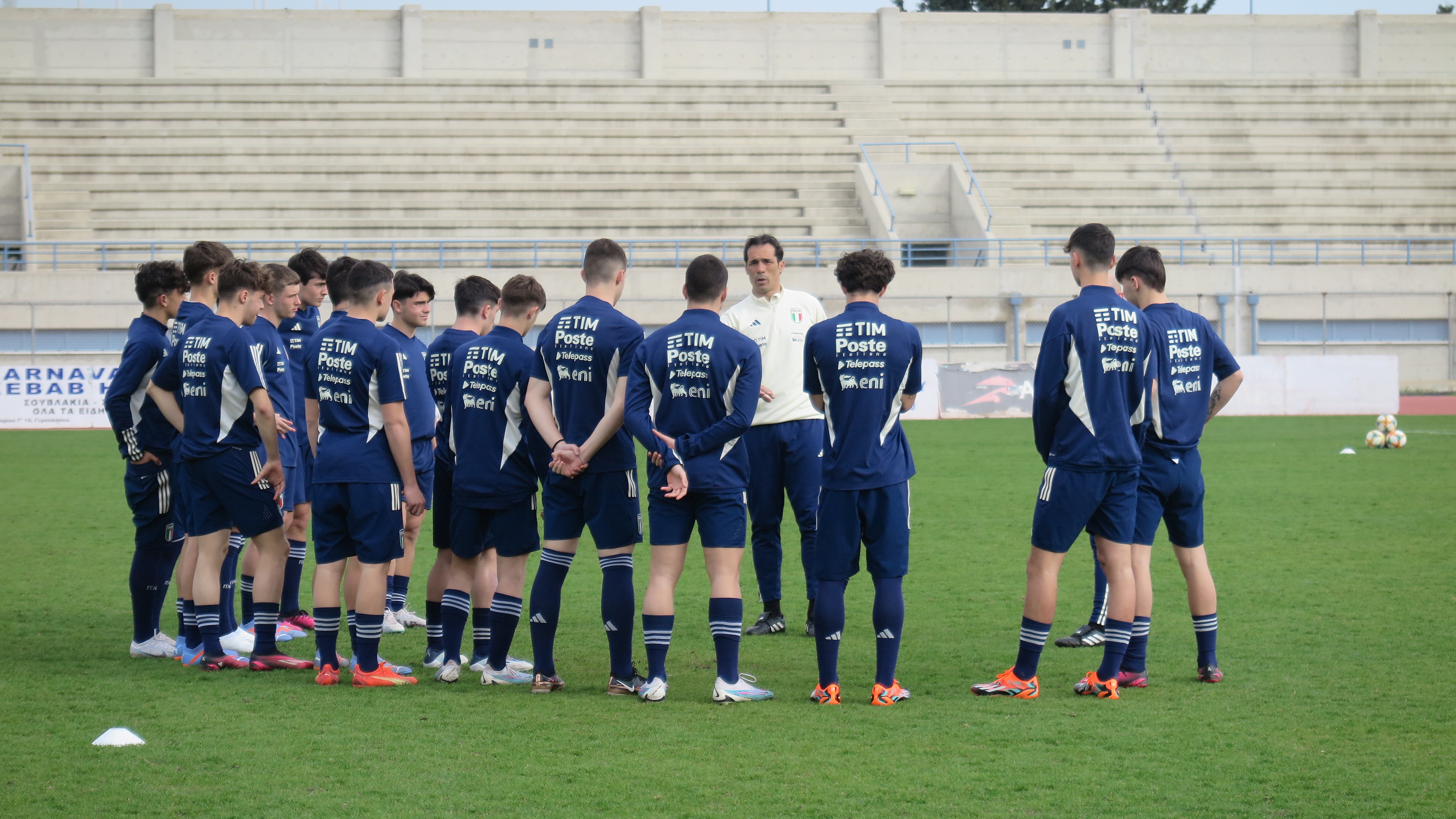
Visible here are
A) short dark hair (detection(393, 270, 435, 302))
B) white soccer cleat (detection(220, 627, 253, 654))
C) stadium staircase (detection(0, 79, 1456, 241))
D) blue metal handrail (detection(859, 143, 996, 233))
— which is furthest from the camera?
stadium staircase (detection(0, 79, 1456, 241))

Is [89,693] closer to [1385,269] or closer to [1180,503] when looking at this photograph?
[1180,503]

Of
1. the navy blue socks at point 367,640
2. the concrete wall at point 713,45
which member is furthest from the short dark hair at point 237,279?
the concrete wall at point 713,45

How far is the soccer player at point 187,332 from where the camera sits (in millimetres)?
6645

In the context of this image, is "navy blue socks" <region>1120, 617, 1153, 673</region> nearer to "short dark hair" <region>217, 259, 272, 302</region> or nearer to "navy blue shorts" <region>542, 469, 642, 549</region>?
"navy blue shorts" <region>542, 469, 642, 549</region>

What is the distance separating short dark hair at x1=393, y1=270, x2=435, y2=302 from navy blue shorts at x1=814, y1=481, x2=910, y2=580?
2533mm

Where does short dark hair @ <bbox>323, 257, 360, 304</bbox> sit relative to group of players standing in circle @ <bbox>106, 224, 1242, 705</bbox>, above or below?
above

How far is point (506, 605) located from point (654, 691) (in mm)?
846

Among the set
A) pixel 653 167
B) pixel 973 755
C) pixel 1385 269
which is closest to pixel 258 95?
pixel 653 167

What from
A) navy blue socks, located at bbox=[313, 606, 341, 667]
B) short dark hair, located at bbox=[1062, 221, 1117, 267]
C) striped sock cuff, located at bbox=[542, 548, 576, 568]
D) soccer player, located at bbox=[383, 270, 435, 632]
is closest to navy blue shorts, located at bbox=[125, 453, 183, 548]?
soccer player, located at bbox=[383, 270, 435, 632]

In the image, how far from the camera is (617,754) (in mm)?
4918

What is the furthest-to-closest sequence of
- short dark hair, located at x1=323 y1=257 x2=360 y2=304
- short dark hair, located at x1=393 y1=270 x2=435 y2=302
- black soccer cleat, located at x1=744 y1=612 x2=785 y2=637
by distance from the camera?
black soccer cleat, located at x1=744 y1=612 x2=785 y2=637, short dark hair, located at x1=393 y1=270 x2=435 y2=302, short dark hair, located at x1=323 y1=257 x2=360 y2=304

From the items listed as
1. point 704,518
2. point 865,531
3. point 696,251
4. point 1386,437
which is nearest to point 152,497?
point 704,518

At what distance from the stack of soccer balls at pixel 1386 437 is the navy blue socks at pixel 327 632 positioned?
1551cm

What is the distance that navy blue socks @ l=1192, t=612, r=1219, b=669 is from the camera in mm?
6043
